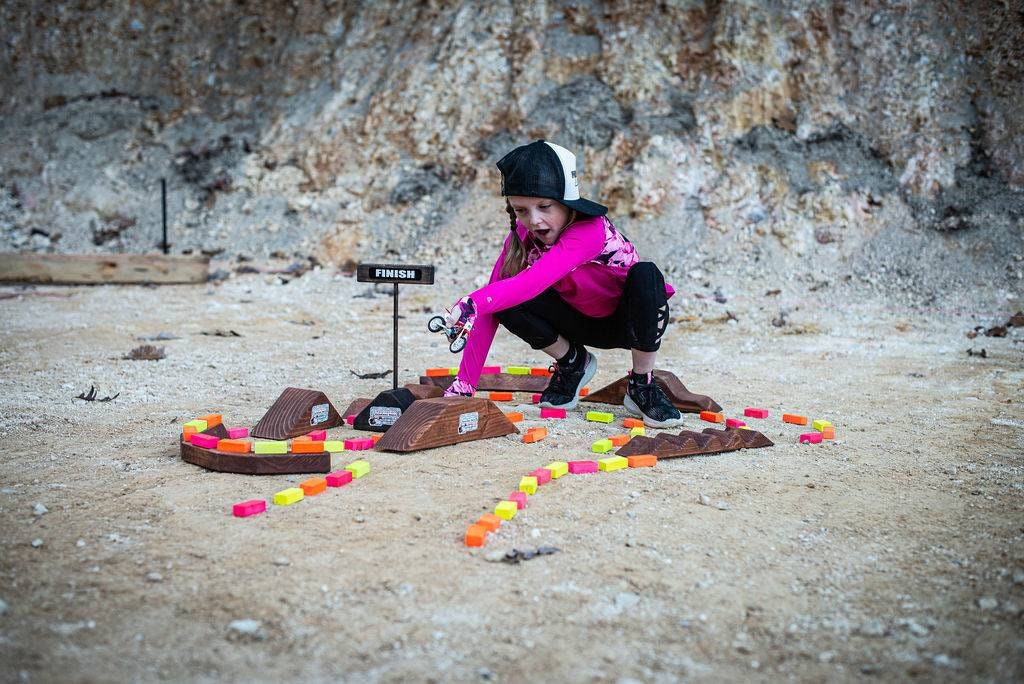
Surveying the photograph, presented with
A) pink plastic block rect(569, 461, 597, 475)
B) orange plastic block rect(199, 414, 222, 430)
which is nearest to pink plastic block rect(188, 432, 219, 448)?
orange plastic block rect(199, 414, 222, 430)

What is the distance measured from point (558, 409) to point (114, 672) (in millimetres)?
3064

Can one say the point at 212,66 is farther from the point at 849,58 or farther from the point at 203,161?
the point at 849,58

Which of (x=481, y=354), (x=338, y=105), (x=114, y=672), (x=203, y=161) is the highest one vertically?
(x=338, y=105)

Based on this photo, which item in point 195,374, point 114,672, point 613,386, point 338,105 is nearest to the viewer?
point 114,672

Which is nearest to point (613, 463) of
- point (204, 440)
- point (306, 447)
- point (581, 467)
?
point (581, 467)

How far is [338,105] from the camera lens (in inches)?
495

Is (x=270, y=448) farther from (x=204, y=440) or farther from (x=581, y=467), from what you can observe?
(x=581, y=467)

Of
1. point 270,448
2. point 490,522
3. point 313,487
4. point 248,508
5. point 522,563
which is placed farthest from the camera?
point 270,448

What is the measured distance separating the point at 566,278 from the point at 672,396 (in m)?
1.02

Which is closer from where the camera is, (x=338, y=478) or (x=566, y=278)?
(x=338, y=478)

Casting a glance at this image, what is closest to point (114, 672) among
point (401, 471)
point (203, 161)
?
point (401, 471)

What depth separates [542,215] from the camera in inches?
173

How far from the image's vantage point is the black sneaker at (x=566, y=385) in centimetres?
512

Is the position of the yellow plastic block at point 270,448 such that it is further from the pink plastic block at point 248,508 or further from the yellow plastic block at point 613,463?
the yellow plastic block at point 613,463
